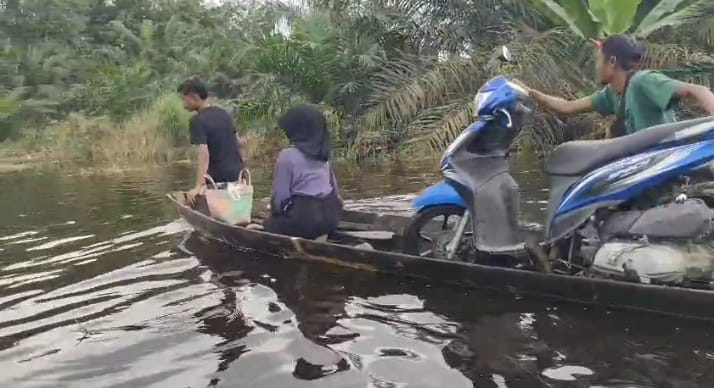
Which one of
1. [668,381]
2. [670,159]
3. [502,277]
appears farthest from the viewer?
[502,277]

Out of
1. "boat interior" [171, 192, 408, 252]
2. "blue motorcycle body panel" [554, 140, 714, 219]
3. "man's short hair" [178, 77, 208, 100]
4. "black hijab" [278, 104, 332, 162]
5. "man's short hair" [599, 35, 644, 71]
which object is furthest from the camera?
"man's short hair" [178, 77, 208, 100]

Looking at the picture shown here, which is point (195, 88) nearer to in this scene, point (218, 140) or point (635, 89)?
point (218, 140)

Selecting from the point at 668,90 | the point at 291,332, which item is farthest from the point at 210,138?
the point at 668,90

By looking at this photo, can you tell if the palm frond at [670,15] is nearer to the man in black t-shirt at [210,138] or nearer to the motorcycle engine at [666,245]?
the man in black t-shirt at [210,138]

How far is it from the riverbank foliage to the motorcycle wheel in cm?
562

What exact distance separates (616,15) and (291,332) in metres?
9.94

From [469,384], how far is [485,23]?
12597 millimetres

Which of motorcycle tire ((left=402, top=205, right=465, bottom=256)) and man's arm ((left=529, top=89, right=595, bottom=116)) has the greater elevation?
man's arm ((left=529, top=89, right=595, bottom=116))

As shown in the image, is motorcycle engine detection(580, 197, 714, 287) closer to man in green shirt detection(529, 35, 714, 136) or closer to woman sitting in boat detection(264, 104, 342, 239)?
man in green shirt detection(529, 35, 714, 136)

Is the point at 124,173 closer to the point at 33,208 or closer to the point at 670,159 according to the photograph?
the point at 33,208

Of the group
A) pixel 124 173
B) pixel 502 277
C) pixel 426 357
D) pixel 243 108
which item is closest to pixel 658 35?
pixel 243 108

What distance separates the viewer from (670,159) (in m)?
4.10

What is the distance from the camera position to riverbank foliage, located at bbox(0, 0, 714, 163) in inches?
526

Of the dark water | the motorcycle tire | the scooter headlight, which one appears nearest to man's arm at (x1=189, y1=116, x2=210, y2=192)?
the dark water
